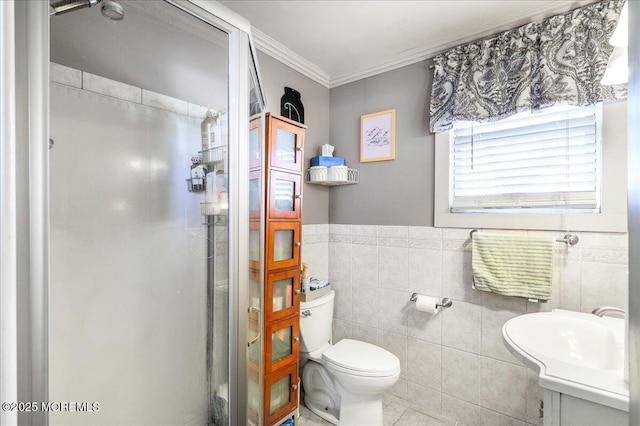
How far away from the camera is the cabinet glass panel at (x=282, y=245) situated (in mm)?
1687

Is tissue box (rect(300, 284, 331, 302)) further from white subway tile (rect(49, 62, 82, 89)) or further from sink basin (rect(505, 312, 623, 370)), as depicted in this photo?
white subway tile (rect(49, 62, 82, 89))

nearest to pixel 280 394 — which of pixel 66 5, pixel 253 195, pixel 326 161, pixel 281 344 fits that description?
Result: pixel 281 344

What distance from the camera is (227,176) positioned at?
1.05 meters

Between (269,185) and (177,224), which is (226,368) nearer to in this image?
(177,224)

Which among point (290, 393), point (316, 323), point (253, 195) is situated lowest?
point (290, 393)

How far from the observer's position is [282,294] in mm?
1723

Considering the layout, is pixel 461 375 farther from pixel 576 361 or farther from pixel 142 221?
pixel 142 221

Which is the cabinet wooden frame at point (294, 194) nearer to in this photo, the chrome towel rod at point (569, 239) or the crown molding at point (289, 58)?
the crown molding at point (289, 58)

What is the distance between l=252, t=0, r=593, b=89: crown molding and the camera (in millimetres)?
1572

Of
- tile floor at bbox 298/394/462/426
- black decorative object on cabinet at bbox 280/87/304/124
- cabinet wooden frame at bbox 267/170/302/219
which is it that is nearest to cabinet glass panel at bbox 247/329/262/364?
cabinet wooden frame at bbox 267/170/302/219

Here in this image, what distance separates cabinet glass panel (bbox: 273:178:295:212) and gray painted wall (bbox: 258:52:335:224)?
1.23ft

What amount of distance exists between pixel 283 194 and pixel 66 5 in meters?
1.15

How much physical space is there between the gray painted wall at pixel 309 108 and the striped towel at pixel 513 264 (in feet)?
3.64

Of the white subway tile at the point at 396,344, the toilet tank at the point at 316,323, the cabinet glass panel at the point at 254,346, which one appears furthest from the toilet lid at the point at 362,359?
the cabinet glass panel at the point at 254,346
